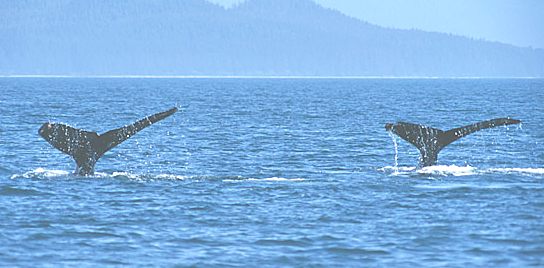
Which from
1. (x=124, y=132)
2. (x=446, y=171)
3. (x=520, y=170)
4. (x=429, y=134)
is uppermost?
(x=124, y=132)

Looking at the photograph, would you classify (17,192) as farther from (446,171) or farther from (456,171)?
(456,171)

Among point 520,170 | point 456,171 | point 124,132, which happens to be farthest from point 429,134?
point 124,132

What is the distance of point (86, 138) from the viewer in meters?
26.3

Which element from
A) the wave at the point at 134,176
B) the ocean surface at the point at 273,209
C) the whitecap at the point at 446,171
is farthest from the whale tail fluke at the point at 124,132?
the whitecap at the point at 446,171

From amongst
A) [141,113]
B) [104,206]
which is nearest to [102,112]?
[141,113]

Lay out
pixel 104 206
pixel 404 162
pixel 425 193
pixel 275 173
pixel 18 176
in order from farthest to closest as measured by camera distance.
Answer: pixel 404 162 → pixel 275 173 → pixel 18 176 → pixel 425 193 → pixel 104 206

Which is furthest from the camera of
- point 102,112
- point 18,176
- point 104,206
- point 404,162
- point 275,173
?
point 102,112

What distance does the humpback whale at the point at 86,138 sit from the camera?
24906 mm

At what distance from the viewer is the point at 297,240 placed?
20.2 m

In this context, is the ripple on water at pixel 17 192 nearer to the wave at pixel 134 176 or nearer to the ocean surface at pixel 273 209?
the ocean surface at pixel 273 209

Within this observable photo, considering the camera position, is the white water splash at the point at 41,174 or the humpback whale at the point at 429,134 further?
the white water splash at the point at 41,174

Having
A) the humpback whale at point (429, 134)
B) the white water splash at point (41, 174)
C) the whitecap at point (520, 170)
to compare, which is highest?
the humpback whale at point (429, 134)

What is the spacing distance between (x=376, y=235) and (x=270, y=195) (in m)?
5.49

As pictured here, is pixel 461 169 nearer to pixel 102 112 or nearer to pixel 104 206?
pixel 104 206
